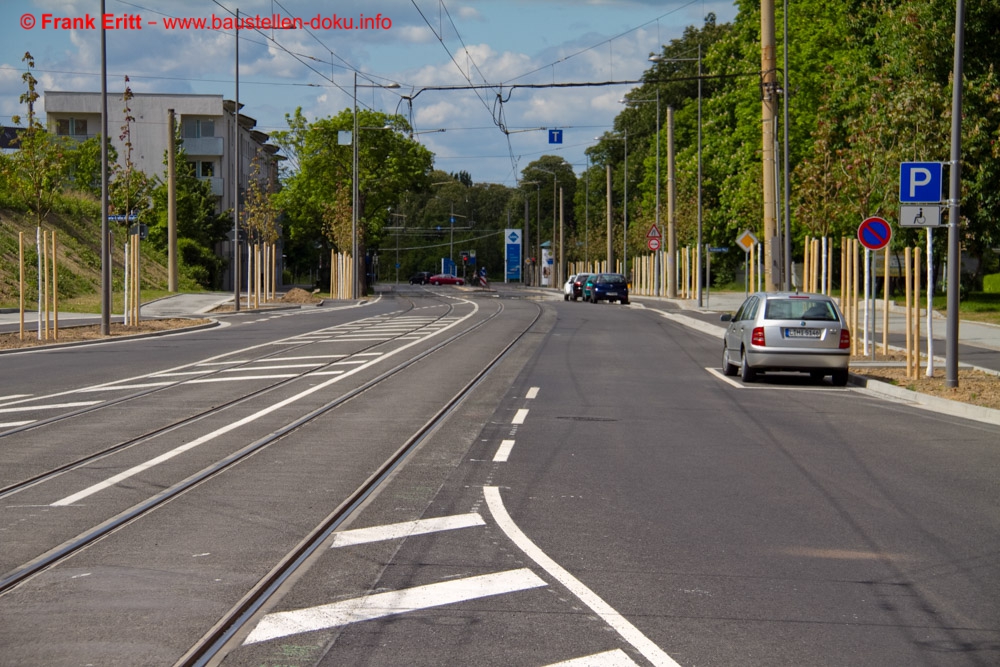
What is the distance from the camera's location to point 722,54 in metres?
67.9

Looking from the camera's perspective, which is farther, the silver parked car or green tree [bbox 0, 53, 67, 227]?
green tree [bbox 0, 53, 67, 227]

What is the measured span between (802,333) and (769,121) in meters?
12.7

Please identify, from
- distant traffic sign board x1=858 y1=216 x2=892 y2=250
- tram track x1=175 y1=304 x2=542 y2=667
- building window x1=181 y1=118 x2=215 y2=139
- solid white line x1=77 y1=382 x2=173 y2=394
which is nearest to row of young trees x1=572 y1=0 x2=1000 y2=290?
distant traffic sign board x1=858 y1=216 x2=892 y2=250

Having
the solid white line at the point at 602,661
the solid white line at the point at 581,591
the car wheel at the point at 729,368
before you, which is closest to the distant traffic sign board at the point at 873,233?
the car wheel at the point at 729,368

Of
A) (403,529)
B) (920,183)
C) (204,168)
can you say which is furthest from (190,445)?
(204,168)

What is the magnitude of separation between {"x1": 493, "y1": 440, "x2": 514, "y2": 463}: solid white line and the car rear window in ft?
28.4

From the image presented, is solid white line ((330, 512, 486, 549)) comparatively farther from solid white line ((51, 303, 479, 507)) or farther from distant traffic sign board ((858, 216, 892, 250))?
distant traffic sign board ((858, 216, 892, 250))

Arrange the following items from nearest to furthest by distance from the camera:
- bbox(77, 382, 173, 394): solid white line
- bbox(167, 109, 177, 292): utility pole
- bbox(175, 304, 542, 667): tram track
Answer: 1. bbox(175, 304, 542, 667): tram track
2. bbox(77, 382, 173, 394): solid white line
3. bbox(167, 109, 177, 292): utility pole

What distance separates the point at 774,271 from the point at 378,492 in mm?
23032

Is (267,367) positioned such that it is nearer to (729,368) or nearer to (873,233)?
(729,368)

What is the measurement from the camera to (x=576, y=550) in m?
7.49

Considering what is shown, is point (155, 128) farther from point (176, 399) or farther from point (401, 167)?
point (176, 399)

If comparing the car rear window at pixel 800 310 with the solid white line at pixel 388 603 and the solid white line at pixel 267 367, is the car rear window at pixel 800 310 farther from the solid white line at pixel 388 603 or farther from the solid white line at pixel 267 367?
the solid white line at pixel 388 603

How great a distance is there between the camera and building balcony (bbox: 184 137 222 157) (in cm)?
8031
